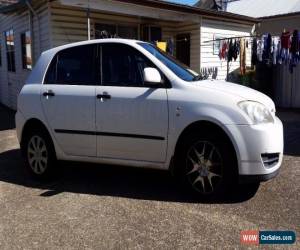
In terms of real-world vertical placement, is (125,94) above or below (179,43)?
below

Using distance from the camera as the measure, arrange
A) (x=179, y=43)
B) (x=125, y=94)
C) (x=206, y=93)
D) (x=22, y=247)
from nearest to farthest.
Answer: (x=22, y=247) → (x=206, y=93) → (x=125, y=94) → (x=179, y=43)

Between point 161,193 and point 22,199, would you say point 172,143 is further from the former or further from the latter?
point 22,199

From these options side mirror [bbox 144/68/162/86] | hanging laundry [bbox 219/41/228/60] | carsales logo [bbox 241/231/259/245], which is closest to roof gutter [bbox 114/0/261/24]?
hanging laundry [bbox 219/41/228/60]

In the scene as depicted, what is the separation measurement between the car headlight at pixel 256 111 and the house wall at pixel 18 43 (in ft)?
22.4

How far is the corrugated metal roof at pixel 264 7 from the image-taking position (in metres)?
16.5

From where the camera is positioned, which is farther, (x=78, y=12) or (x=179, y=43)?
(x=179, y=43)

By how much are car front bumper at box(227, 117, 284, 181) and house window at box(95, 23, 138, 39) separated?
23.7 ft

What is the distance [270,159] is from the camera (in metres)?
4.25

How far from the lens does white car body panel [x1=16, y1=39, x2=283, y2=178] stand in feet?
13.7

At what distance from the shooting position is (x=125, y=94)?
472 cm

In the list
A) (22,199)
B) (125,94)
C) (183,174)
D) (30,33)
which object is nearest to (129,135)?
(125,94)

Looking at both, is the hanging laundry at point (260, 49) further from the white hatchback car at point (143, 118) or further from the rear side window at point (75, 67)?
the rear side window at point (75, 67)

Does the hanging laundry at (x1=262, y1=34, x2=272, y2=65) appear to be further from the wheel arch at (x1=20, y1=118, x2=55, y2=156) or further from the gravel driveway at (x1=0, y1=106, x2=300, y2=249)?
the wheel arch at (x1=20, y1=118, x2=55, y2=156)

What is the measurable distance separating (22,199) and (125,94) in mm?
1847
